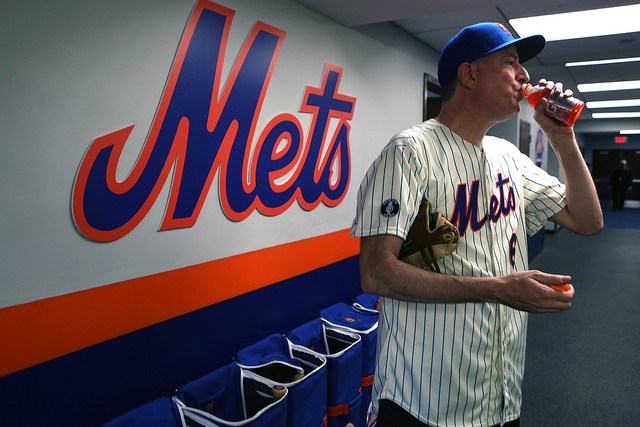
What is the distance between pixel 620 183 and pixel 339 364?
1597cm

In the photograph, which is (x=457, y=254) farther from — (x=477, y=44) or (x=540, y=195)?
(x=477, y=44)

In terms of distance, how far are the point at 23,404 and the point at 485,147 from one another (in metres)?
1.82

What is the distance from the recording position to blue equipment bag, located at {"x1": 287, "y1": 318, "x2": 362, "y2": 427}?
2645 millimetres

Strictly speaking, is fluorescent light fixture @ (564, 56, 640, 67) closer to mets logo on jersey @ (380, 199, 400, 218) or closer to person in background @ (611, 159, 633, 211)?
mets logo on jersey @ (380, 199, 400, 218)

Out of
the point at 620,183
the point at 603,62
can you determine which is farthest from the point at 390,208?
the point at 620,183

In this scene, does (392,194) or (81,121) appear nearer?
(392,194)

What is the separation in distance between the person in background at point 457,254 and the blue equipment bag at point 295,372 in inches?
41.5

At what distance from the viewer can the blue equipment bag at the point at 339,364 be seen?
264 cm

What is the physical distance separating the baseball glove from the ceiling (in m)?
1.94

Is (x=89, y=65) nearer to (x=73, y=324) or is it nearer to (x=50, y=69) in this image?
(x=50, y=69)

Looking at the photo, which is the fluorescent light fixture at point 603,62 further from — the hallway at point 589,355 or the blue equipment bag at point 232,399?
the blue equipment bag at point 232,399

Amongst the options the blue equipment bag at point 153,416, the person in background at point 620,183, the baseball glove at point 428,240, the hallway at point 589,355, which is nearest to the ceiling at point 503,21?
the baseball glove at point 428,240

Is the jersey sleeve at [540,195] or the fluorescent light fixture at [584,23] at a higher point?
the fluorescent light fixture at [584,23]

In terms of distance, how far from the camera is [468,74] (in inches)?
54.0
